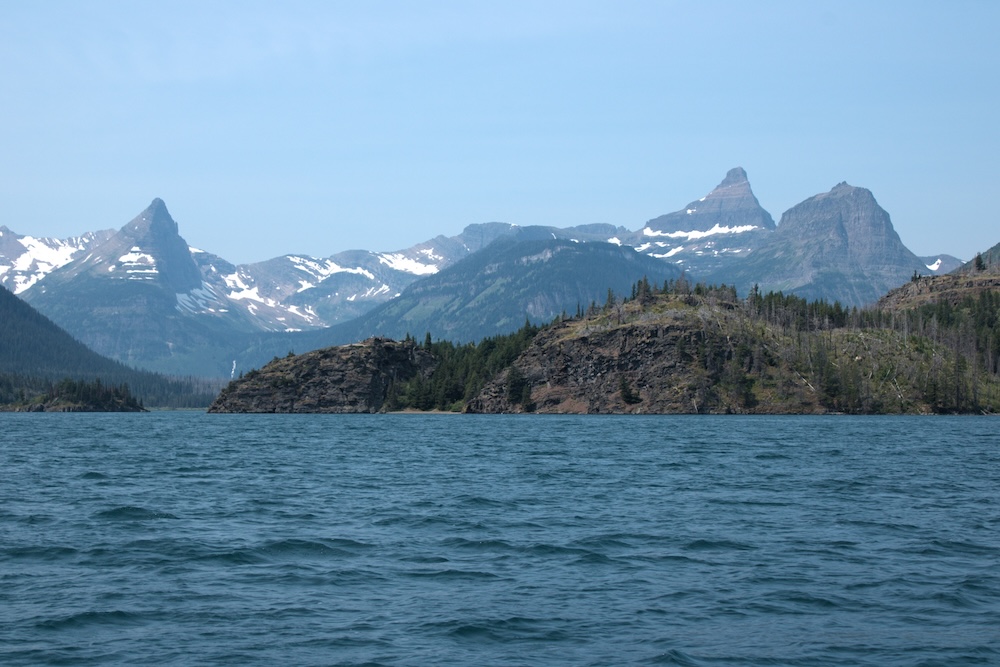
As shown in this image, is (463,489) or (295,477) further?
(295,477)

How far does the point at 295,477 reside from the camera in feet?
305

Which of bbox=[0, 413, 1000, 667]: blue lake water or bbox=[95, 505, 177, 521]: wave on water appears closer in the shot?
bbox=[0, 413, 1000, 667]: blue lake water

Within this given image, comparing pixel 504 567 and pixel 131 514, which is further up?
pixel 131 514

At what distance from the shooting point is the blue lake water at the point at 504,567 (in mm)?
35031

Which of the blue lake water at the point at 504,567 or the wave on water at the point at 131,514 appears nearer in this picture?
the blue lake water at the point at 504,567

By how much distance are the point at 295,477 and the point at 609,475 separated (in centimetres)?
2736

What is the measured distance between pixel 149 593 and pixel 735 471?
63.6 metres

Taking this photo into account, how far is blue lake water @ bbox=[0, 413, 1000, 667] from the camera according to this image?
1379 inches

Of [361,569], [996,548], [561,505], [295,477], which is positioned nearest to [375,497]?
[561,505]

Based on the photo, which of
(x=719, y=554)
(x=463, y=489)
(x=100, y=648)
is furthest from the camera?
(x=463, y=489)

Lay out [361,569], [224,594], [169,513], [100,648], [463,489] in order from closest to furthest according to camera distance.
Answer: [100,648] → [224,594] → [361,569] → [169,513] → [463,489]

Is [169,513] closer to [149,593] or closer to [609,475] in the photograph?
[149,593]

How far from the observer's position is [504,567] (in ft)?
158

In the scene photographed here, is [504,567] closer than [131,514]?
Yes
